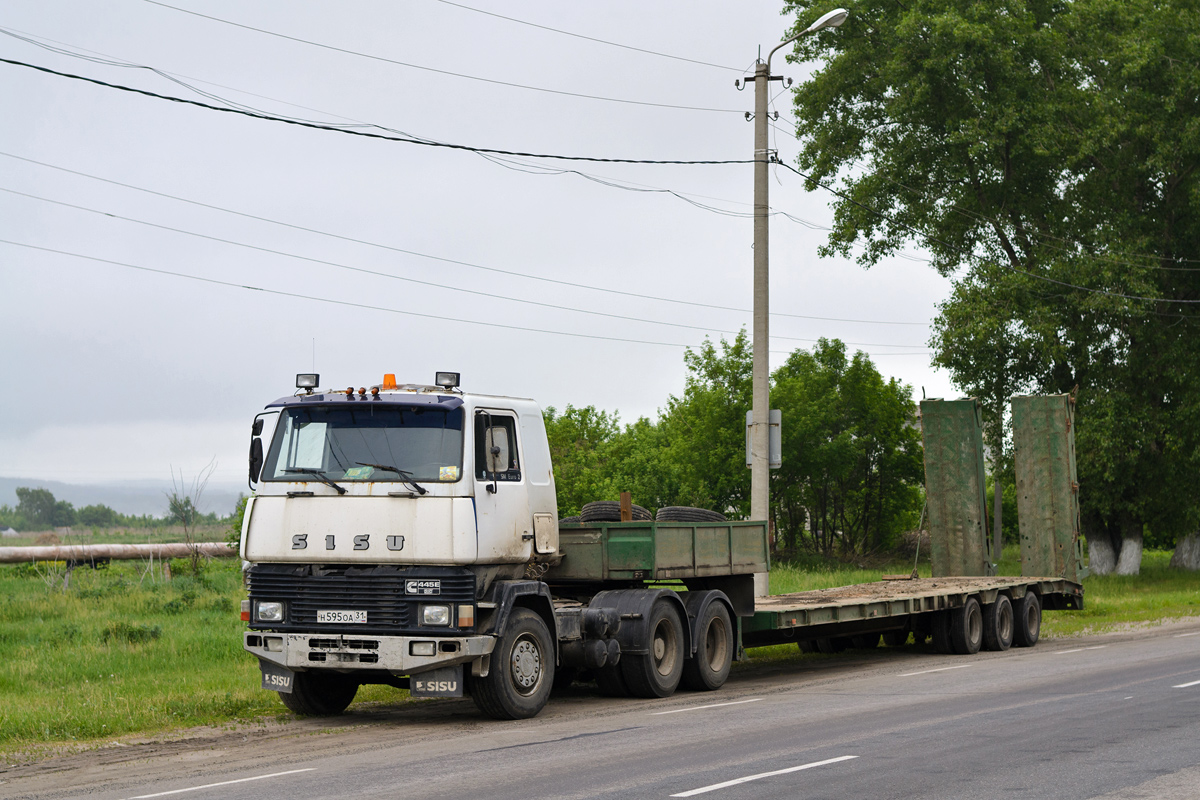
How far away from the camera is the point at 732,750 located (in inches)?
380

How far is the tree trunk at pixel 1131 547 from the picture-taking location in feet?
122

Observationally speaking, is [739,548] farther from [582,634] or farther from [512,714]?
[512,714]

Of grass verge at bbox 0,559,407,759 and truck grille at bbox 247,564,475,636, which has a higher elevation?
truck grille at bbox 247,564,475,636

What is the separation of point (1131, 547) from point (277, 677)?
1230 inches

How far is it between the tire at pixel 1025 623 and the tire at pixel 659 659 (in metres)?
8.35

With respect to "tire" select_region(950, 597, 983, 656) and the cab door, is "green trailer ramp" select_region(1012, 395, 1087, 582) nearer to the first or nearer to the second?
"tire" select_region(950, 597, 983, 656)

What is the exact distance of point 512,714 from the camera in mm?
11812

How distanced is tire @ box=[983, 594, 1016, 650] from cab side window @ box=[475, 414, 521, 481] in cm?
1008

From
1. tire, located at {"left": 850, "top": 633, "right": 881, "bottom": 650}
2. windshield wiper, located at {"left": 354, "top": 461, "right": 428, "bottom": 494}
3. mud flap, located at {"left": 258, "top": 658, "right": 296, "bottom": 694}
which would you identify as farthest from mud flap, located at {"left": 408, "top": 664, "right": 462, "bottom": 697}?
tire, located at {"left": 850, "top": 633, "right": 881, "bottom": 650}

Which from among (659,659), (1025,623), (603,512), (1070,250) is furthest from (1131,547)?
(659,659)

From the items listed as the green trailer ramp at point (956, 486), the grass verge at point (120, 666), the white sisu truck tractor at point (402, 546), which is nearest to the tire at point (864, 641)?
the green trailer ramp at point (956, 486)

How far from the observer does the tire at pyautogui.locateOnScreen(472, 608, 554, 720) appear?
38.2 ft

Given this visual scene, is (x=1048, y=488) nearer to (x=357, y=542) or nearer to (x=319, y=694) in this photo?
(x=319, y=694)

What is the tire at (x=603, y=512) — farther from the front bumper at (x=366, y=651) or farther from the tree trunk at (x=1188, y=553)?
the tree trunk at (x=1188, y=553)
